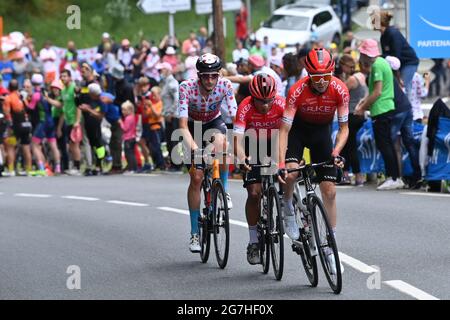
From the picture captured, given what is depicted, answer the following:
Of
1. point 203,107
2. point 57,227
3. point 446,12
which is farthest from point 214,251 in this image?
point 446,12

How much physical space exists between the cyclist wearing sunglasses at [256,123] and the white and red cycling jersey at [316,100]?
30cm

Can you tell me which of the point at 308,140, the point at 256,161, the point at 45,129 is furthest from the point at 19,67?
the point at 308,140

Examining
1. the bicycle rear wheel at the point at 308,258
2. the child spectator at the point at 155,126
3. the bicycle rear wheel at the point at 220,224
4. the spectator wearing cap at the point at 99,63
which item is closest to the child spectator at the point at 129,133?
the child spectator at the point at 155,126

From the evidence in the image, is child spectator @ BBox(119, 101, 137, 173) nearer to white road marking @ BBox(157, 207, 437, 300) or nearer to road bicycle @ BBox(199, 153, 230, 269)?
road bicycle @ BBox(199, 153, 230, 269)

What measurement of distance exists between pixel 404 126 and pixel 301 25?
2631 centimetres

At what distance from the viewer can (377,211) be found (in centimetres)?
1507

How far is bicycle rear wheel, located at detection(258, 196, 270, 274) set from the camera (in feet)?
34.7

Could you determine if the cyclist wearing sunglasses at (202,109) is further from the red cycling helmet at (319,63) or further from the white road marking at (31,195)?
the white road marking at (31,195)

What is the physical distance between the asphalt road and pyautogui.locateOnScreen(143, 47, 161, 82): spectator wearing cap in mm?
11894

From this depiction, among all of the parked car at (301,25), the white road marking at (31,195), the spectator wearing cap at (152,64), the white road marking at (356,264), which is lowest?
the white road marking at (31,195)

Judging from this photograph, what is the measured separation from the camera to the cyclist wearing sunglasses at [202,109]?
1105cm

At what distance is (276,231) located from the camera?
1034cm

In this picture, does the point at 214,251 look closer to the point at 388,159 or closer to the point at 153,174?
the point at 388,159

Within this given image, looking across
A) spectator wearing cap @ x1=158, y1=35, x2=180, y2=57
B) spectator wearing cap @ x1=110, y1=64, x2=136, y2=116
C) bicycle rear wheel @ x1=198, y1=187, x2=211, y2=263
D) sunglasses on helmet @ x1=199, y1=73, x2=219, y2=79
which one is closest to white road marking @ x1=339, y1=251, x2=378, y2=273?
bicycle rear wheel @ x1=198, y1=187, x2=211, y2=263
